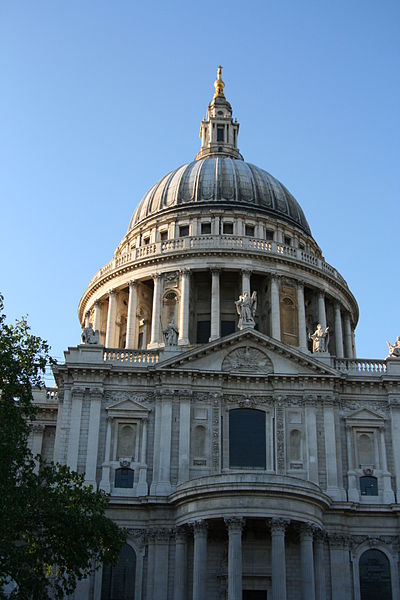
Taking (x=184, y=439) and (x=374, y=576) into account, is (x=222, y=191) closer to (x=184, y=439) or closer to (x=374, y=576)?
(x=184, y=439)

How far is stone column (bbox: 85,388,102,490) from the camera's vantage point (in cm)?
4116

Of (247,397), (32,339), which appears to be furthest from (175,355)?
(32,339)

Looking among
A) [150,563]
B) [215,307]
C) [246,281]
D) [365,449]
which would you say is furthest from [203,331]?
[150,563]

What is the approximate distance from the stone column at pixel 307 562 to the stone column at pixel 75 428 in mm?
11677

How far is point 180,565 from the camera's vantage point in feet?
126

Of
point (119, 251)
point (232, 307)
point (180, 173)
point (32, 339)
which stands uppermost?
point (180, 173)

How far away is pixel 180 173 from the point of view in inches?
2633

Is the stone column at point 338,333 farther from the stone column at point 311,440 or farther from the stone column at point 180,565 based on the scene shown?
the stone column at point 180,565

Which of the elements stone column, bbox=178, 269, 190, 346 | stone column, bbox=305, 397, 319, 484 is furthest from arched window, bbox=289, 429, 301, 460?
stone column, bbox=178, 269, 190, 346

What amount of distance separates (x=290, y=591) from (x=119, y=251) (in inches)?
1347

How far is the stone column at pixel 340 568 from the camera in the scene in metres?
39.2

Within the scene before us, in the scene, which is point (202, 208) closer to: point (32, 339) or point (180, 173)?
point (180, 173)

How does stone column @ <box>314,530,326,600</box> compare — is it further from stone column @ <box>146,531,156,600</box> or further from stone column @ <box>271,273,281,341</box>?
stone column @ <box>271,273,281,341</box>

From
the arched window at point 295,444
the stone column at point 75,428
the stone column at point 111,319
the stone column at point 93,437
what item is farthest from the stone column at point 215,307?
the stone column at point 75,428
